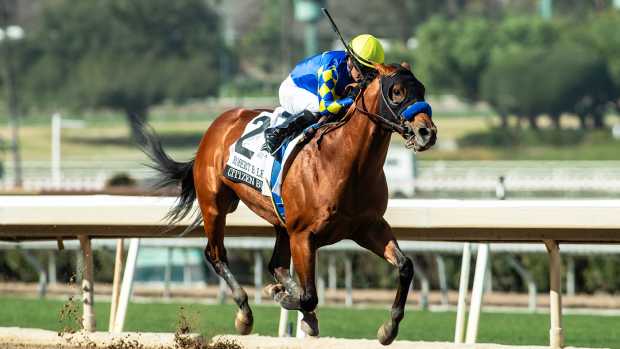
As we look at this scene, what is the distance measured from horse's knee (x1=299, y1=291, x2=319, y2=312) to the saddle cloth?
0.40 meters

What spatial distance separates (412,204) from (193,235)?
1246 millimetres

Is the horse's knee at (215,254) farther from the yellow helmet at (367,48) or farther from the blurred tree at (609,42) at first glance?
the blurred tree at (609,42)

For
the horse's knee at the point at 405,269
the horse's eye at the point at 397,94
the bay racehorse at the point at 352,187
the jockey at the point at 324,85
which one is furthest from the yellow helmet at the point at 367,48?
the horse's knee at the point at 405,269

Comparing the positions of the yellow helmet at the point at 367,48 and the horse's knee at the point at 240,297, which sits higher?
the yellow helmet at the point at 367,48

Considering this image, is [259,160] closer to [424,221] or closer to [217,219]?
[217,219]

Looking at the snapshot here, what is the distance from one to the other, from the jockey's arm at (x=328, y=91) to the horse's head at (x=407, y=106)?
0.35 metres

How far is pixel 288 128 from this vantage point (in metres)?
6.05

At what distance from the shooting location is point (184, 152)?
5556 cm

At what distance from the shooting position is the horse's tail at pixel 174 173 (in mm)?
6891

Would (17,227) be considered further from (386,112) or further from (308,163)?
(386,112)

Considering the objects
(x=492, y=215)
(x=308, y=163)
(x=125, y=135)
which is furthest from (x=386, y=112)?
(x=125, y=135)

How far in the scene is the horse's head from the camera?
526 cm

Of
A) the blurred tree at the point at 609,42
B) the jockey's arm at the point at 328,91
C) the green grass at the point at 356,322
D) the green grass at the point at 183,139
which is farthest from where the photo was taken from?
the blurred tree at the point at 609,42

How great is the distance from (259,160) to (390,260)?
80cm
